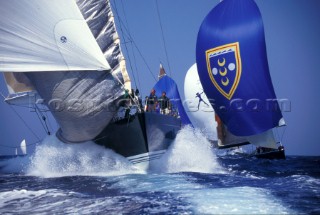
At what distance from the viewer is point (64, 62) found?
1077cm

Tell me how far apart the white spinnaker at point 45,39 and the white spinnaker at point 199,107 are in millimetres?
19192

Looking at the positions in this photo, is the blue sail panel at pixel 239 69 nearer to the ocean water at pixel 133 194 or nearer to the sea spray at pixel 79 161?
the ocean water at pixel 133 194

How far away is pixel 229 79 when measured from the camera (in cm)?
1325

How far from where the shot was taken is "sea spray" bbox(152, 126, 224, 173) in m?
13.3

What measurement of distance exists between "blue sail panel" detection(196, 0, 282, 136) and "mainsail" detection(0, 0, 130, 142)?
3.64m

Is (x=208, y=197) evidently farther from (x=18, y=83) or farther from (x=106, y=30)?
(x=18, y=83)

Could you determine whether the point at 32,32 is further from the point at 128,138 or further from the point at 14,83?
the point at 14,83

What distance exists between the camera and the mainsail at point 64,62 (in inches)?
404

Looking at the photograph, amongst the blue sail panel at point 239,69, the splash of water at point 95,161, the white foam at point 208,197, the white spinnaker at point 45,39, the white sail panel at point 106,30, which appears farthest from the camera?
the white sail panel at point 106,30

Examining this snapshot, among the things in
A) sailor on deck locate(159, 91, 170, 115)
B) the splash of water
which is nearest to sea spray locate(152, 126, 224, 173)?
the splash of water

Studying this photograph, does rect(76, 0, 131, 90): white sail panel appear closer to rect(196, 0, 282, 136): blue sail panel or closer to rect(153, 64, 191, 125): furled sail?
rect(196, 0, 282, 136): blue sail panel

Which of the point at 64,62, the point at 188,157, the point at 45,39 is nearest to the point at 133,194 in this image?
the point at 64,62

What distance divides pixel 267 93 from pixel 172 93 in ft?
58.3

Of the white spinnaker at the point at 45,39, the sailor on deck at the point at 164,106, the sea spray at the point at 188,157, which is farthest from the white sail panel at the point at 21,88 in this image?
the sea spray at the point at 188,157
